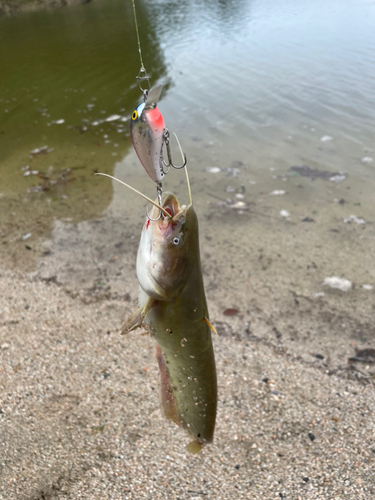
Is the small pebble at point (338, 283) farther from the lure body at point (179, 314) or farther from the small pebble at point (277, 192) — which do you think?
the lure body at point (179, 314)

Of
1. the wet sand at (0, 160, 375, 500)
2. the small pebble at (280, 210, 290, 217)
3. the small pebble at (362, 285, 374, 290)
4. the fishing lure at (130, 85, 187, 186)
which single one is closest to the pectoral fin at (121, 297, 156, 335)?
the fishing lure at (130, 85, 187, 186)

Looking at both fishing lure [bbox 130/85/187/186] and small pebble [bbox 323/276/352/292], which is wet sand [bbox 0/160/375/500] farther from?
fishing lure [bbox 130/85/187/186]

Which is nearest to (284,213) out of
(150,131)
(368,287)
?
(368,287)

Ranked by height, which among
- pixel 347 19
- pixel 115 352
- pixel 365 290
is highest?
pixel 347 19

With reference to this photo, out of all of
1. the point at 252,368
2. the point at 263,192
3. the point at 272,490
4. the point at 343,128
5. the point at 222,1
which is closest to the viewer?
the point at 272,490

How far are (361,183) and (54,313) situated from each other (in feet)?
16.0

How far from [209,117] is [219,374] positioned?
6.32 m

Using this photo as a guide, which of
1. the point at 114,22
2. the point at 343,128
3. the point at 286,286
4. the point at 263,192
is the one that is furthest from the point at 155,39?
the point at 286,286

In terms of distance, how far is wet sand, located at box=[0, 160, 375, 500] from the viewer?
2.73m

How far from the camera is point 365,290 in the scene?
4.42 m

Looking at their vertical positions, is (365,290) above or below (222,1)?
below

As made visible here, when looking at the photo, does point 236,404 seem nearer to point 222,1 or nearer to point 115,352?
point 115,352

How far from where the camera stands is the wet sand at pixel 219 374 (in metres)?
2.73

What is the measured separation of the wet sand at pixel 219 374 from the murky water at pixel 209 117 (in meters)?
0.50
